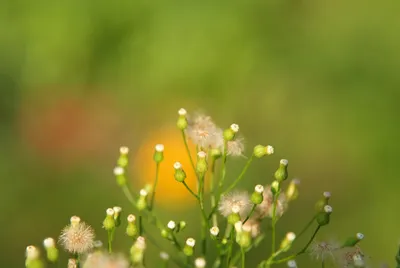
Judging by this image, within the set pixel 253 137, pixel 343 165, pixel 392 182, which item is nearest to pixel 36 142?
pixel 253 137

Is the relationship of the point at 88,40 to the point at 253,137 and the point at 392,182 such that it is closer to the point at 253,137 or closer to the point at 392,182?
the point at 253,137

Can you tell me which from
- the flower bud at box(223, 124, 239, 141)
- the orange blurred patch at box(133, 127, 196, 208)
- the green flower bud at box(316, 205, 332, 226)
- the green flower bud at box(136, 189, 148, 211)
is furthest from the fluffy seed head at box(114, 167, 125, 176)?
the orange blurred patch at box(133, 127, 196, 208)

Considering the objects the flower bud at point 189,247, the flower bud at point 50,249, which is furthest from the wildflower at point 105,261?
the flower bud at point 189,247

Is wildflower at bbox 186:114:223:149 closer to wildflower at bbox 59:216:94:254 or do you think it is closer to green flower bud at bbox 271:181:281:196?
green flower bud at bbox 271:181:281:196

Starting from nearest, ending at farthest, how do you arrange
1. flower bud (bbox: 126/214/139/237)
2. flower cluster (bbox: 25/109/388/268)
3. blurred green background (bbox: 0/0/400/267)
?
1. flower cluster (bbox: 25/109/388/268)
2. flower bud (bbox: 126/214/139/237)
3. blurred green background (bbox: 0/0/400/267)

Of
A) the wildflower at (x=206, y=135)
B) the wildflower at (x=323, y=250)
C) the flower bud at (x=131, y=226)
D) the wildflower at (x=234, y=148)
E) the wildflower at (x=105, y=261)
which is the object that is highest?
the wildflower at (x=206, y=135)

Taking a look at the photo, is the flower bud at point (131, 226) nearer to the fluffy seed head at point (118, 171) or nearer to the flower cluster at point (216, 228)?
the flower cluster at point (216, 228)
